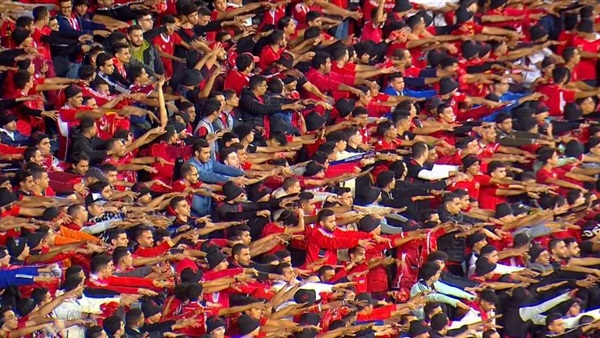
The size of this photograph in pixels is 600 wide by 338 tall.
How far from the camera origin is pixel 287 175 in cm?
1562

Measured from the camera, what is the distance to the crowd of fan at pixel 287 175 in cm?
1397

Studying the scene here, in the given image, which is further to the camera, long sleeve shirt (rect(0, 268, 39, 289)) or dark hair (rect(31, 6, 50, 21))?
dark hair (rect(31, 6, 50, 21))

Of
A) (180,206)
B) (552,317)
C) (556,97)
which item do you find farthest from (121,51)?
(556,97)

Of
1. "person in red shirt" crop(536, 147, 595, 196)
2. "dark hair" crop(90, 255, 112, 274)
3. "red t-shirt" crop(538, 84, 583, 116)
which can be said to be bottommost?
"person in red shirt" crop(536, 147, 595, 196)

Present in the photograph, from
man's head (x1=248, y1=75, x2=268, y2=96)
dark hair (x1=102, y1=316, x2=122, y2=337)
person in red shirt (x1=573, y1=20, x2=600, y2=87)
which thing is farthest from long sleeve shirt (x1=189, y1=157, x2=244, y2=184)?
person in red shirt (x1=573, y1=20, x2=600, y2=87)

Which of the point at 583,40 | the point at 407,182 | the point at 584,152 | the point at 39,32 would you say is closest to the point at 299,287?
the point at 407,182

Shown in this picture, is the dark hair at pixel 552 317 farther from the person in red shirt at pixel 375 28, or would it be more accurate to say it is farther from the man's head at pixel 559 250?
the person in red shirt at pixel 375 28

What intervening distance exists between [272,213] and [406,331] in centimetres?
146

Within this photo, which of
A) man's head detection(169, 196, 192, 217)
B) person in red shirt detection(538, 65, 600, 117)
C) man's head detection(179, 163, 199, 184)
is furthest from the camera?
person in red shirt detection(538, 65, 600, 117)

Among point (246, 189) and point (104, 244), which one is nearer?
point (104, 244)

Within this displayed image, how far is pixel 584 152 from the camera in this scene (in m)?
18.1

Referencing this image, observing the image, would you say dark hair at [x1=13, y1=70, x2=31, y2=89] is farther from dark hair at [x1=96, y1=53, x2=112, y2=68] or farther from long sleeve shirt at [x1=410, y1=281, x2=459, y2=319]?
long sleeve shirt at [x1=410, y1=281, x2=459, y2=319]

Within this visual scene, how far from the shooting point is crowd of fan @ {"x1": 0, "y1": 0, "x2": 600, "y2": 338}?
45.8 feet

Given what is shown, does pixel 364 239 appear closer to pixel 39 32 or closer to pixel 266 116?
pixel 266 116
